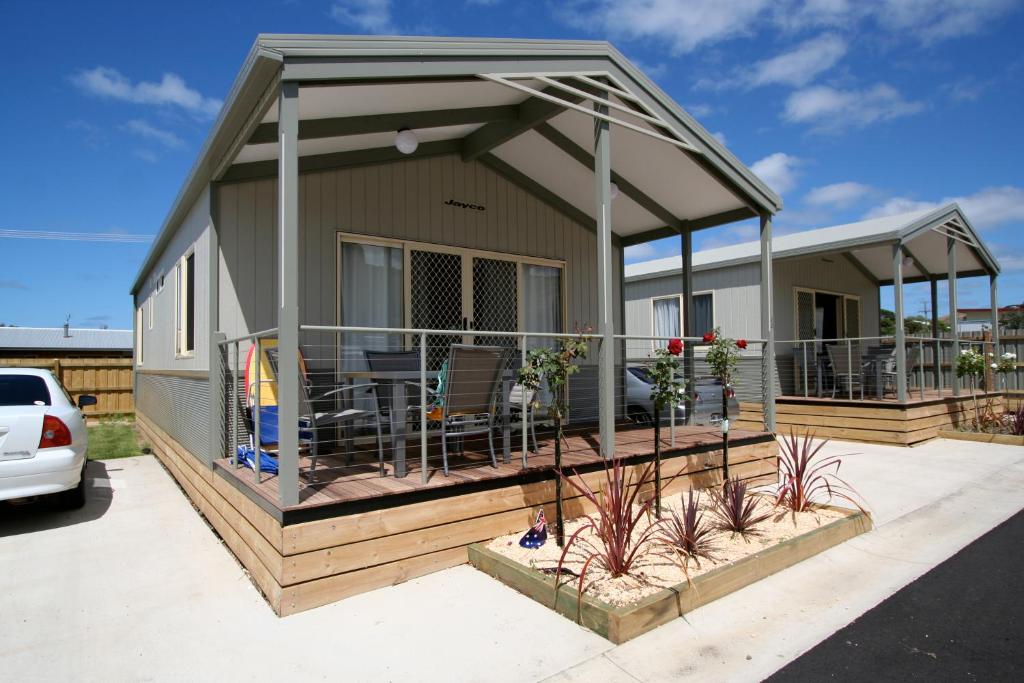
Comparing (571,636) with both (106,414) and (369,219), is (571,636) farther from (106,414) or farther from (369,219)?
(106,414)

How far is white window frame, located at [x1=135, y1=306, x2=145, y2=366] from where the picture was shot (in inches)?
412

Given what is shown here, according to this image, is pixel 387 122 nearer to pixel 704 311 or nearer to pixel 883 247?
pixel 704 311

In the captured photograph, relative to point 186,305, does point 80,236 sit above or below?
above

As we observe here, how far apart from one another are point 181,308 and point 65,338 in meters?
29.5

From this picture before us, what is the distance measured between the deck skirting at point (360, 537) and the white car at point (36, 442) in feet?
3.62

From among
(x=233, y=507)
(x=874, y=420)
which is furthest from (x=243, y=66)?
(x=874, y=420)

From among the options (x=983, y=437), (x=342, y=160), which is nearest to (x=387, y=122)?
(x=342, y=160)

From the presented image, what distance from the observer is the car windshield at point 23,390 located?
4645mm

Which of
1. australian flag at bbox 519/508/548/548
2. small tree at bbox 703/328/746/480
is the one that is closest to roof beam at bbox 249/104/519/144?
small tree at bbox 703/328/746/480

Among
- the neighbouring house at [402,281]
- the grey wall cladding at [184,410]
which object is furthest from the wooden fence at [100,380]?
the neighbouring house at [402,281]

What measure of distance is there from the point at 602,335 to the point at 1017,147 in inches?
1067

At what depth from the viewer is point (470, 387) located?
12.5ft

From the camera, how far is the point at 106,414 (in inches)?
492

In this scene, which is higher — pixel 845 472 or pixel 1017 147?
pixel 1017 147
